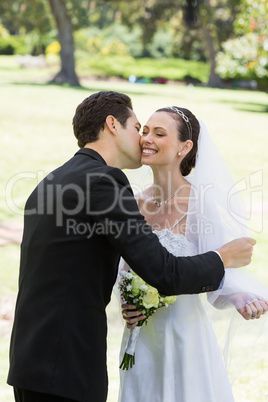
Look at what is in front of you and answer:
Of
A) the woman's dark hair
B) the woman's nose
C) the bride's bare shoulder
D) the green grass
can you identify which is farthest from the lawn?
the green grass

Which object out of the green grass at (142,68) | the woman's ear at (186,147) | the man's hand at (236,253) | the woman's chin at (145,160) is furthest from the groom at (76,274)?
the green grass at (142,68)

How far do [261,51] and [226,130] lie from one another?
274 inches

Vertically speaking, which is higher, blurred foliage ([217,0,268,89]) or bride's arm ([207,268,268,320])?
bride's arm ([207,268,268,320])

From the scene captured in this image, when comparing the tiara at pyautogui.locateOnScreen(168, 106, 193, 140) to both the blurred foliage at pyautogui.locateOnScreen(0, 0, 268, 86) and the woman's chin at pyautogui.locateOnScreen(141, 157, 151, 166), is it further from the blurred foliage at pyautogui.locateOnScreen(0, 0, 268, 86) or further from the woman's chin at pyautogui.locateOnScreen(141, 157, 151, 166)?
the blurred foliage at pyautogui.locateOnScreen(0, 0, 268, 86)

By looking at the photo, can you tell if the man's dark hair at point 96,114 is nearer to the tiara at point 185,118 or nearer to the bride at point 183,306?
the bride at point 183,306

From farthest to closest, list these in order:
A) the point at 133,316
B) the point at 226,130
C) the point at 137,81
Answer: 1. the point at 137,81
2. the point at 226,130
3. the point at 133,316

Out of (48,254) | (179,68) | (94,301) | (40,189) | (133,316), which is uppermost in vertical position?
(40,189)

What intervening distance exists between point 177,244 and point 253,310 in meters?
0.54

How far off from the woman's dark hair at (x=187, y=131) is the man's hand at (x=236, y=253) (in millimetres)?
821

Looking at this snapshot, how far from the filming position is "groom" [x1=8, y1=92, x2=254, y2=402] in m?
2.48

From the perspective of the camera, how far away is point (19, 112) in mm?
19391

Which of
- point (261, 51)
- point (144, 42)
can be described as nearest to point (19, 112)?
point (261, 51)

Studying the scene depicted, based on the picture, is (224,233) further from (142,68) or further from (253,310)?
(142,68)

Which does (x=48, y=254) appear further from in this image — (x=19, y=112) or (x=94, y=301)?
(x=19, y=112)
